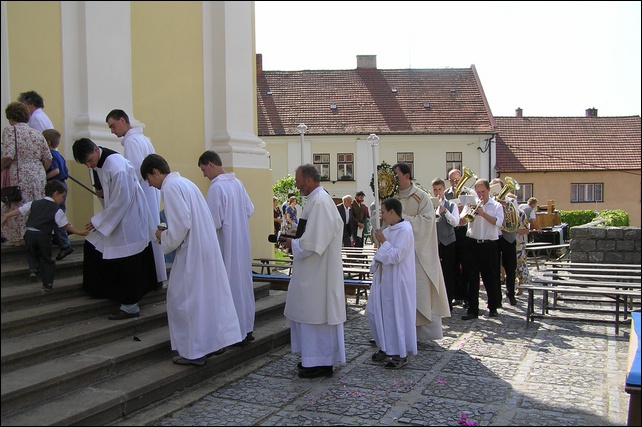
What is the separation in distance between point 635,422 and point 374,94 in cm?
3466

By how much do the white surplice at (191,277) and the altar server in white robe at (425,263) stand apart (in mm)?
2391

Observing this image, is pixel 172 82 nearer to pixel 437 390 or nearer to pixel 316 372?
pixel 316 372

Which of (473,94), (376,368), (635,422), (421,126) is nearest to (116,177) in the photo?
(376,368)

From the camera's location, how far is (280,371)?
6102mm

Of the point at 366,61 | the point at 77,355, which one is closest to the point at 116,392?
the point at 77,355

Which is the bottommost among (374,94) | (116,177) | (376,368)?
(376,368)

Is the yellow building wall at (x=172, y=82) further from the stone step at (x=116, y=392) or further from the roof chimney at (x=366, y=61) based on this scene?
the roof chimney at (x=366, y=61)

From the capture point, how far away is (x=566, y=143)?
39469 millimetres

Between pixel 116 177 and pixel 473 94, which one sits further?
pixel 473 94

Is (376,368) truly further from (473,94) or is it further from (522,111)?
(522,111)

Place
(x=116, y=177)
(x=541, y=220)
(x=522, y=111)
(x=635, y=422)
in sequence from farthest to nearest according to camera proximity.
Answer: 1. (x=522, y=111)
2. (x=541, y=220)
3. (x=116, y=177)
4. (x=635, y=422)

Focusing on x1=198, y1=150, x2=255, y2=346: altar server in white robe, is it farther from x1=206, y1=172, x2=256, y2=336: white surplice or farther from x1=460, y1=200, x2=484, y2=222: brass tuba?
x1=460, y1=200, x2=484, y2=222: brass tuba

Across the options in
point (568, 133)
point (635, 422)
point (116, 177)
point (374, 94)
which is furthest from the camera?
point (568, 133)

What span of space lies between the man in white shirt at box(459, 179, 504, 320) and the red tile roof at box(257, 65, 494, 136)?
26.1 metres
